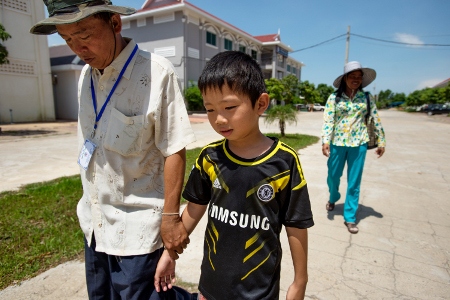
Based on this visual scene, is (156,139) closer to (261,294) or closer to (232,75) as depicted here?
(232,75)

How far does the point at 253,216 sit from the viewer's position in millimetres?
1170

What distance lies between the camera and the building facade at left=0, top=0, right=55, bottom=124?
1502 cm

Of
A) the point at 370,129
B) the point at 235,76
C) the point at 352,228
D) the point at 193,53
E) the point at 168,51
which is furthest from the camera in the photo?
the point at 193,53

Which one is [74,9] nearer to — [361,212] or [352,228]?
[352,228]

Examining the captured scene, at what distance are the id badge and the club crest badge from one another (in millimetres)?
762

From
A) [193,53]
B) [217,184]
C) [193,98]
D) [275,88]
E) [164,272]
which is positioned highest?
[193,53]

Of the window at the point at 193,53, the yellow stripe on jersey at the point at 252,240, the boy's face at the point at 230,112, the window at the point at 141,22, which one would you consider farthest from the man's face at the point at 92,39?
the window at the point at 141,22

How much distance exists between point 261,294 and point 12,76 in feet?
61.0

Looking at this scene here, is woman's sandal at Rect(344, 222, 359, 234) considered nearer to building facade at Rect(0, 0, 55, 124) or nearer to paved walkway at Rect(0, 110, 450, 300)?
paved walkway at Rect(0, 110, 450, 300)

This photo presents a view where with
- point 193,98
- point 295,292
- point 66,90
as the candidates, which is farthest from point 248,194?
point 66,90

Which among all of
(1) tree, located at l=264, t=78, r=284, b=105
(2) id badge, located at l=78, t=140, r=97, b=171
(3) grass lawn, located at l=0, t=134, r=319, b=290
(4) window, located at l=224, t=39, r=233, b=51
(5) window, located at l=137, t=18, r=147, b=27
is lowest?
(3) grass lawn, located at l=0, t=134, r=319, b=290

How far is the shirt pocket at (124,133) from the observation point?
125 centimetres

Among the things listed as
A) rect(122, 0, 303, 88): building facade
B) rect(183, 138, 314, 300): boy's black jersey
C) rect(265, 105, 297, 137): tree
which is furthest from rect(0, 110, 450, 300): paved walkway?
rect(122, 0, 303, 88): building facade

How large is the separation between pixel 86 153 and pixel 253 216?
32.0 inches
